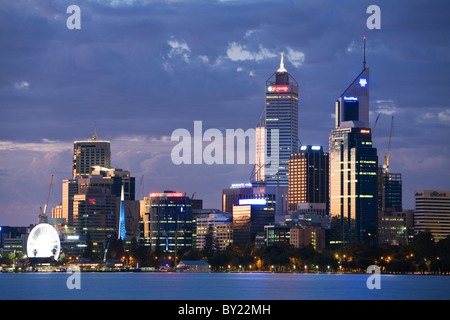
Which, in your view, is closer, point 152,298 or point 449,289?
point 152,298

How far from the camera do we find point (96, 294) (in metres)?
168
